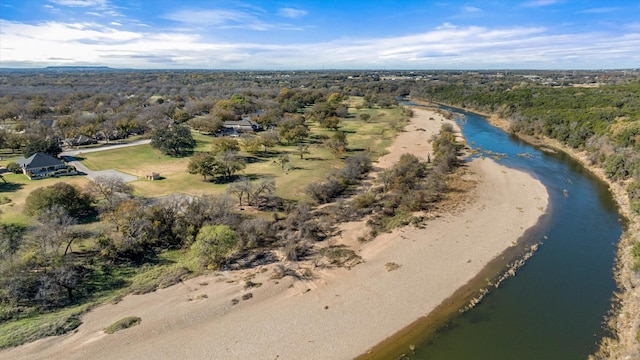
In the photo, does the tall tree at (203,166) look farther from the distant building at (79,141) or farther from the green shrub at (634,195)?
the green shrub at (634,195)

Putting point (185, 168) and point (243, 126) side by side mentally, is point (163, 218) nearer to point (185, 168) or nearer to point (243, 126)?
point (185, 168)

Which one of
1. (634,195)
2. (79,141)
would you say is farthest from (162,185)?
(634,195)

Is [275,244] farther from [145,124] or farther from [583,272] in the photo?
[145,124]

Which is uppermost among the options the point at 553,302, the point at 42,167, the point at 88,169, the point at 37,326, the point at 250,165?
the point at 42,167

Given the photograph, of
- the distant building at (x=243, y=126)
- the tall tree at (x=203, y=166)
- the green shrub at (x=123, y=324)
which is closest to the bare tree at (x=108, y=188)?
the tall tree at (x=203, y=166)

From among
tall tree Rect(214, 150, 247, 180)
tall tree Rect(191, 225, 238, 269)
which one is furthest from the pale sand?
tall tree Rect(214, 150, 247, 180)

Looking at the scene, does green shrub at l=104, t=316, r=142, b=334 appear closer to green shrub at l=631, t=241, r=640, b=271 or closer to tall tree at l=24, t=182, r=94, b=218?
tall tree at l=24, t=182, r=94, b=218

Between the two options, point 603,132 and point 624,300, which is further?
point 603,132

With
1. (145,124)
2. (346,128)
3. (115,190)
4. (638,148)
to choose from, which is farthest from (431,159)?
(145,124)
